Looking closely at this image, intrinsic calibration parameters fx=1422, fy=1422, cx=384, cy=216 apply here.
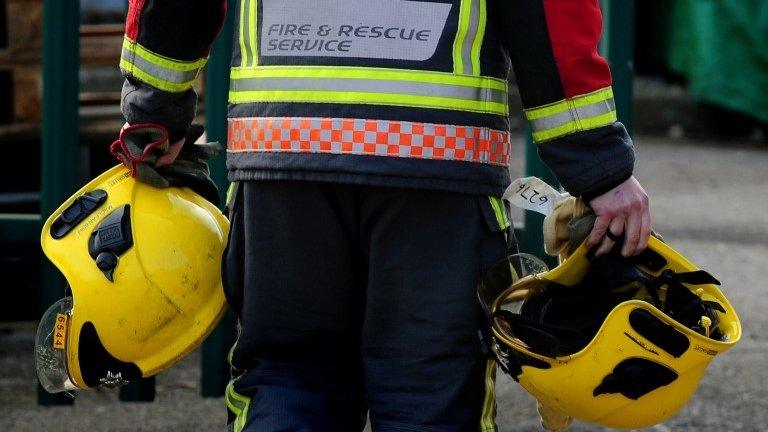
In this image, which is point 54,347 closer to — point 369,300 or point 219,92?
point 369,300

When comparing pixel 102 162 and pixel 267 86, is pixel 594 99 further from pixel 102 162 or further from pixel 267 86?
pixel 102 162

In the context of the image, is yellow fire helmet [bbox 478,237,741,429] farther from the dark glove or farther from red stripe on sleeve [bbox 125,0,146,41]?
red stripe on sleeve [bbox 125,0,146,41]

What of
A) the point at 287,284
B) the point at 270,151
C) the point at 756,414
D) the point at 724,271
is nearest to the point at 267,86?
the point at 270,151

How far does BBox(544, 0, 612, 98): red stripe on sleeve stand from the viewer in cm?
242

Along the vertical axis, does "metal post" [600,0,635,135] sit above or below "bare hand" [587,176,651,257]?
below

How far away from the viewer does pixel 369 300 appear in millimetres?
2594

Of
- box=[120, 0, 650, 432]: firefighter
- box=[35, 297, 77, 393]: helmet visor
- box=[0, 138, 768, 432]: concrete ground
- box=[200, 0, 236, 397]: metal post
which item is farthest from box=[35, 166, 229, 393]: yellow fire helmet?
box=[0, 138, 768, 432]: concrete ground

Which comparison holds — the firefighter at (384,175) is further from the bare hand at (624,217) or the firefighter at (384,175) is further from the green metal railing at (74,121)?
the green metal railing at (74,121)

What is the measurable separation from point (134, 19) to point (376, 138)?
0.57 metres

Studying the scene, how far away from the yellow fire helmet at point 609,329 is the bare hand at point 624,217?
5 cm

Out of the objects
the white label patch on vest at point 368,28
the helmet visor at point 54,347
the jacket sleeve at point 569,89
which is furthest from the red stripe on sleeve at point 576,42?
the helmet visor at point 54,347

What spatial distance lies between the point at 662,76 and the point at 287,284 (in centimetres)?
1016

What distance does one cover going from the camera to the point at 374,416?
2654 mm

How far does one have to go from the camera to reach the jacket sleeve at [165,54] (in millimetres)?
2680
